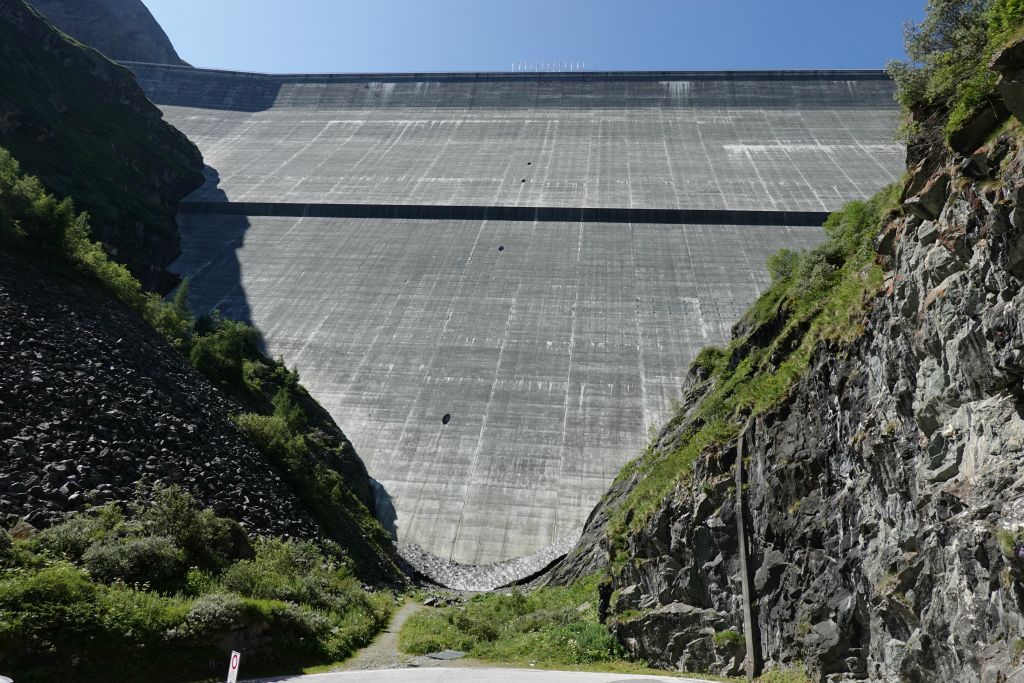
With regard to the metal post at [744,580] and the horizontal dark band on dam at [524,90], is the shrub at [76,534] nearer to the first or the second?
the metal post at [744,580]

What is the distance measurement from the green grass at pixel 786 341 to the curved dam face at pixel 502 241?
8.88 meters

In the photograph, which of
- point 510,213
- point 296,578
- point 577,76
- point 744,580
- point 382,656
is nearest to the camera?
point 744,580

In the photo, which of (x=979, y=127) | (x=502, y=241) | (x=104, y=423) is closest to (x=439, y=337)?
(x=502, y=241)

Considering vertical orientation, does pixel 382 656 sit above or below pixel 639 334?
above

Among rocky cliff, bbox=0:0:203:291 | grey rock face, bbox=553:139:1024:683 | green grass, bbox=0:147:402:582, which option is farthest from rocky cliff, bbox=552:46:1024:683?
rocky cliff, bbox=0:0:203:291

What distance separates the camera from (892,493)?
6.47 m

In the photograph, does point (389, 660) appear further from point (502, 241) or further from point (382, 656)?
point (502, 241)

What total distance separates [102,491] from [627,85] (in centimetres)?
4448

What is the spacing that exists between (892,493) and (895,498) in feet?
0.26

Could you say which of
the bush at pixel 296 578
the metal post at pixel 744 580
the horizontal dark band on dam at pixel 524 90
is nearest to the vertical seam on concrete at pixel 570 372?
the bush at pixel 296 578

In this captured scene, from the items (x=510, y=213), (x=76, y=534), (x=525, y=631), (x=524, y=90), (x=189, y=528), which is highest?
(x=76, y=534)

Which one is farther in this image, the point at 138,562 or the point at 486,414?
the point at 486,414

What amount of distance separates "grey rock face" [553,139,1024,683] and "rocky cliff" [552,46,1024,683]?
17 mm

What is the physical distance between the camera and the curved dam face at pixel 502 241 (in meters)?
23.0
